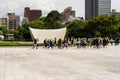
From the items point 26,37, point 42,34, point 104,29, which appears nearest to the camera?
point 42,34

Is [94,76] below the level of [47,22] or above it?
below

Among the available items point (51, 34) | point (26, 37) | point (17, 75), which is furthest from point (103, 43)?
point (26, 37)

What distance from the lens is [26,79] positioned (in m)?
12.8

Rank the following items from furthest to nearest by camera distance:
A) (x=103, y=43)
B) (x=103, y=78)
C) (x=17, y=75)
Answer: (x=103, y=43)
(x=17, y=75)
(x=103, y=78)

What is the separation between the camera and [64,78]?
1289 cm

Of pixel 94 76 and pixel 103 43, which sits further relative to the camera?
pixel 103 43

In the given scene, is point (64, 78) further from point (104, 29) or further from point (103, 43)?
point (104, 29)

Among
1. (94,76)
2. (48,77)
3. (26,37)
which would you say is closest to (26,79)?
(48,77)

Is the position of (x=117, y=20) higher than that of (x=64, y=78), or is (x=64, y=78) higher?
(x=117, y=20)

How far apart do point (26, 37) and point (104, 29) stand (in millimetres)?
26818

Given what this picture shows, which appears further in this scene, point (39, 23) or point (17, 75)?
point (39, 23)

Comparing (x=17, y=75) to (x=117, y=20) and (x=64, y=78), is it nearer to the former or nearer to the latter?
(x=64, y=78)

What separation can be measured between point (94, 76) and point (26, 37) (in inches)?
3460

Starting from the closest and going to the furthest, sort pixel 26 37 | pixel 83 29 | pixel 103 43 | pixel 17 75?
pixel 17 75 < pixel 103 43 < pixel 83 29 < pixel 26 37
